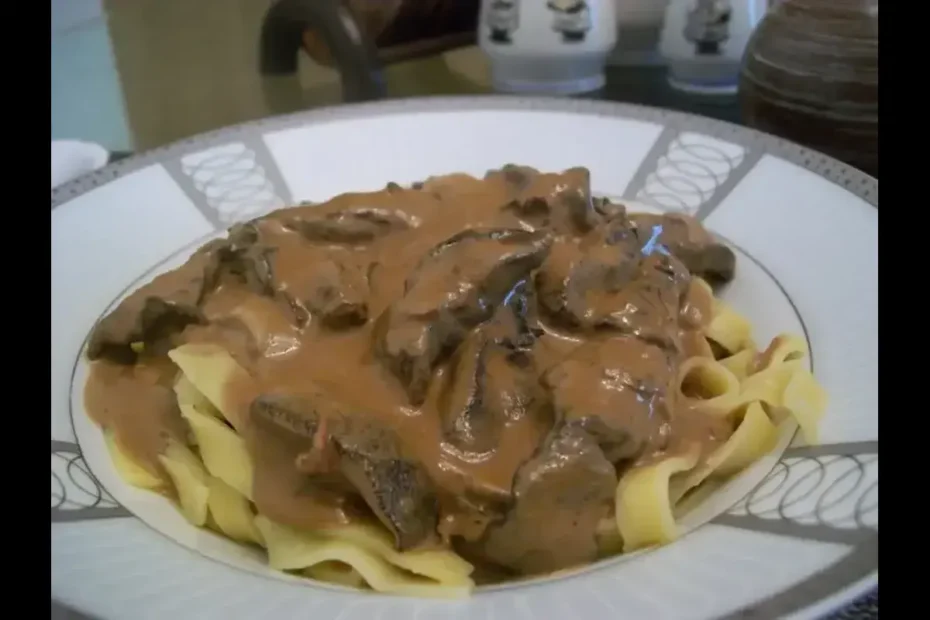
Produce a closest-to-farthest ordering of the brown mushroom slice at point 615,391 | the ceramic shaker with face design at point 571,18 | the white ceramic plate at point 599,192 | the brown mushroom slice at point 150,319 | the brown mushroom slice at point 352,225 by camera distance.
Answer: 1. the white ceramic plate at point 599,192
2. the brown mushroom slice at point 615,391
3. the brown mushroom slice at point 150,319
4. the brown mushroom slice at point 352,225
5. the ceramic shaker with face design at point 571,18

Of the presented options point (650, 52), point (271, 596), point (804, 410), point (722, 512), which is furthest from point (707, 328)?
point (650, 52)

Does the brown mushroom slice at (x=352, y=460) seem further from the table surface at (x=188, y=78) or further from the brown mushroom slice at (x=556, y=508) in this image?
the table surface at (x=188, y=78)

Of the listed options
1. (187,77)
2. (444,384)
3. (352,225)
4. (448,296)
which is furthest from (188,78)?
(444,384)

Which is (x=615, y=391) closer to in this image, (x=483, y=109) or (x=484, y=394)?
(x=484, y=394)

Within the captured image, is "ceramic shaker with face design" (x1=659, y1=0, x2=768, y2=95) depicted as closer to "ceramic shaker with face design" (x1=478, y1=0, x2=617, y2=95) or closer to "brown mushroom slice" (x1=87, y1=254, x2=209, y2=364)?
"ceramic shaker with face design" (x1=478, y1=0, x2=617, y2=95)

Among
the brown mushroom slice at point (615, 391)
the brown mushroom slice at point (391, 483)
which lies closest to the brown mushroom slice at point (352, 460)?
the brown mushroom slice at point (391, 483)

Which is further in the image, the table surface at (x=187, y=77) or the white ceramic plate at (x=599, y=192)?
the table surface at (x=187, y=77)
